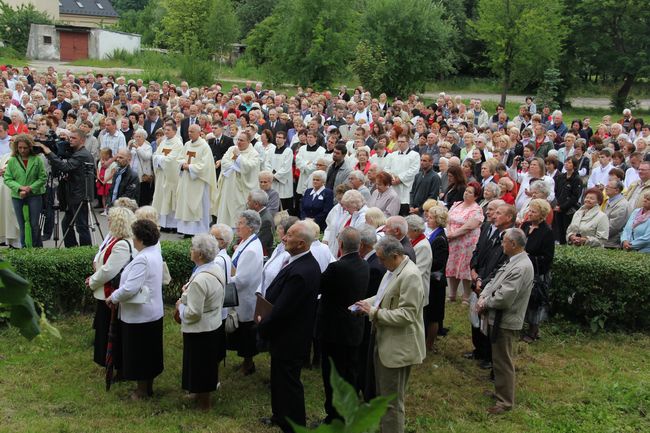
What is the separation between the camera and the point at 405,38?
35812 millimetres

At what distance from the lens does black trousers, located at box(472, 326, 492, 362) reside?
8.12m

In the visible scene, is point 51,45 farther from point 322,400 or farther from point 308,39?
point 322,400

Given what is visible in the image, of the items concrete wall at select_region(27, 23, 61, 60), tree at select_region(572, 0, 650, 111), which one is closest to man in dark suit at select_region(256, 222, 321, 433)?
tree at select_region(572, 0, 650, 111)

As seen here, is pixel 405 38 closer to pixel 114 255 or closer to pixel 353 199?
pixel 353 199

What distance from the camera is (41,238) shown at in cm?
1114

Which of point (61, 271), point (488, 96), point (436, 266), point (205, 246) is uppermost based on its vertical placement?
point (488, 96)

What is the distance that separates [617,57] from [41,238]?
122ft

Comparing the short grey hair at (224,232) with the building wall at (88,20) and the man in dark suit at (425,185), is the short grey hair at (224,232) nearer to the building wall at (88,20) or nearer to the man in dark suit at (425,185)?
the man in dark suit at (425,185)

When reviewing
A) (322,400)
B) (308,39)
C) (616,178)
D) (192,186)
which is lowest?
(322,400)

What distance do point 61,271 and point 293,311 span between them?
3853 mm

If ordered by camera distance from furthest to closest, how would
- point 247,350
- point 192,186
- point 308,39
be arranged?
point 308,39
point 192,186
point 247,350

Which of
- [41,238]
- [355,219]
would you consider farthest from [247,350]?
[41,238]

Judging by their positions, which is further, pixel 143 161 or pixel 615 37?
pixel 615 37

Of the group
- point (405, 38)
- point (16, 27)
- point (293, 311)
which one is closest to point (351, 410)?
point (293, 311)
